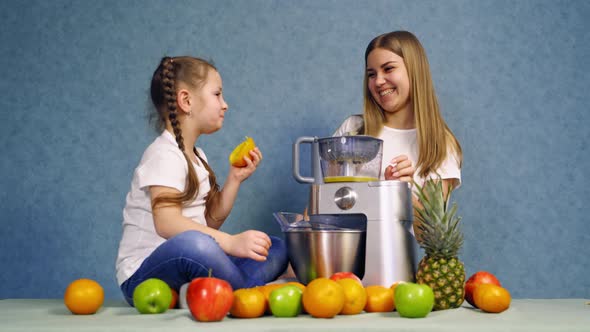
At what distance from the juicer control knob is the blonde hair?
0.54m

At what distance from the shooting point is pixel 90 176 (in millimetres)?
2240

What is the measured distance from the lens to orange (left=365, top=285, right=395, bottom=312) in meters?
1.31

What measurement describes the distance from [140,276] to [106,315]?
211 millimetres

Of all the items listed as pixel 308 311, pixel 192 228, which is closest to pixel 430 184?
pixel 308 311

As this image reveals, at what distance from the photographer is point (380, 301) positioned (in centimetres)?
131

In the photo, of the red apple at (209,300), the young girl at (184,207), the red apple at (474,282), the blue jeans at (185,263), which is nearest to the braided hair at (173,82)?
the young girl at (184,207)

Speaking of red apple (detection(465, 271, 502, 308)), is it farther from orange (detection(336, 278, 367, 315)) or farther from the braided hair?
the braided hair

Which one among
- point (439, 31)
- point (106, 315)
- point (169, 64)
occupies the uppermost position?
point (439, 31)

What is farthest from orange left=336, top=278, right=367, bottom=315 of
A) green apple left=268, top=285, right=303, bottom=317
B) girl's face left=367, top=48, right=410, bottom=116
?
girl's face left=367, top=48, right=410, bottom=116

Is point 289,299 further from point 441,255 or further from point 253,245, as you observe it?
point 441,255

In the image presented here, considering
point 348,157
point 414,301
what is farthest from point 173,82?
point 414,301

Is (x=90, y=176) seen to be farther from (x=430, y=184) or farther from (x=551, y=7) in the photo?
(x=551, y=7)

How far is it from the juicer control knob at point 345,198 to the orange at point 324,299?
323mm

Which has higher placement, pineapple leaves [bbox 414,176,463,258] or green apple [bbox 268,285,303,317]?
pineapple leaves [bbox 414,176,463,258]
